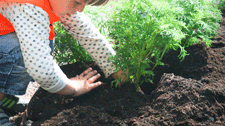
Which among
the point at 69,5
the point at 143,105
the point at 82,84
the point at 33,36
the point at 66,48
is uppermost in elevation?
the point at 69,5

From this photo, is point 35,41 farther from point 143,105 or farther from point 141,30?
point 143,105

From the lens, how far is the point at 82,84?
1534mm

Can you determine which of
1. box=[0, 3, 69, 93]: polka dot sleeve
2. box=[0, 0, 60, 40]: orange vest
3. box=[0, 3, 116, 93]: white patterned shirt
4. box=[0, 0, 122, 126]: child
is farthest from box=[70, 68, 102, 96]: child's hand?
box=[0, 0, 60, 40]: orange vest

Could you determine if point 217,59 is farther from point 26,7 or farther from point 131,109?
point 26,7

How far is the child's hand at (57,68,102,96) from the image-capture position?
142 cm

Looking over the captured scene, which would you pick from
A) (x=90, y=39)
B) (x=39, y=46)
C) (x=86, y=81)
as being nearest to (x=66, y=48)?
(x=90, y=39)

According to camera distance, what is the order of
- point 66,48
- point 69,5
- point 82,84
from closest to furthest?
point 69,5, point 82,84, point 66,48

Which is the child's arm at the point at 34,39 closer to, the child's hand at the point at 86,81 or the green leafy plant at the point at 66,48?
the child's hand at the point at 86,81

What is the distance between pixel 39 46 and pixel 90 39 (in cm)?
47

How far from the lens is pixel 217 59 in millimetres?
1824

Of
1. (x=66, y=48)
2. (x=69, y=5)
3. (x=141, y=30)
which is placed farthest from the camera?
(x=66, y=48)

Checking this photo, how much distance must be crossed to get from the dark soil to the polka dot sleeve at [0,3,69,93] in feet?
0.79

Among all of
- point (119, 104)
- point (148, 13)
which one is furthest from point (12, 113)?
point (148, 13)

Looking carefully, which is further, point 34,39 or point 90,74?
point 90,74
